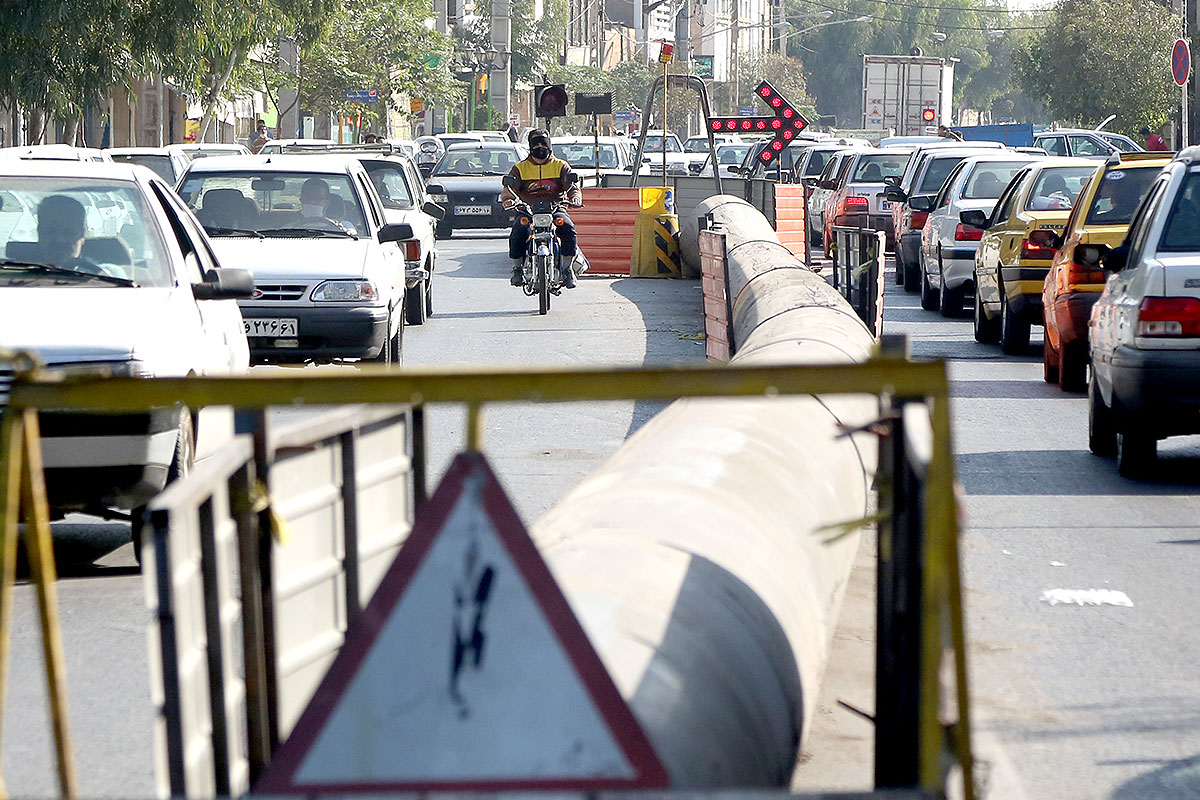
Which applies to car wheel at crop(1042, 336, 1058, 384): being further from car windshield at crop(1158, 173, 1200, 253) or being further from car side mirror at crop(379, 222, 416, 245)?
car side mirror at crop(379, 222, 416, 245)

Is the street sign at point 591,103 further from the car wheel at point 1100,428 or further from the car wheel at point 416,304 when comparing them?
the car wheel at point 1100,428

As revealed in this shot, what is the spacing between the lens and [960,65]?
154m

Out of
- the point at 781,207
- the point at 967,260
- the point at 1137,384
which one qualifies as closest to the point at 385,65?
the point at 781,207

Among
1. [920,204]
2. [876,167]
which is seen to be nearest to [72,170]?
[920,204]

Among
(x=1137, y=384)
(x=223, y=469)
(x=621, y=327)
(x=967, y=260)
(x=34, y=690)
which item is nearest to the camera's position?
(x=223, y=469)

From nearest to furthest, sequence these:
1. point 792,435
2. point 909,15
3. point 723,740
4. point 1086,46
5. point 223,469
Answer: point 223,469 → point 723,740 → point 792,435 → point 1086,46 → point 909,15

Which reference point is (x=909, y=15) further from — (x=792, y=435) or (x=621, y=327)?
(x=792, y=435)

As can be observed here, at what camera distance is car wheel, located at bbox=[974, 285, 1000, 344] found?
16.8 meters

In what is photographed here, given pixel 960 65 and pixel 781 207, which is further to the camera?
pixel 960 65

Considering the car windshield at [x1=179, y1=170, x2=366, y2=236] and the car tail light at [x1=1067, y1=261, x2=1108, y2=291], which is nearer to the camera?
the car tail light at [x1=1067, y1=261, x2=1108, y2=291]

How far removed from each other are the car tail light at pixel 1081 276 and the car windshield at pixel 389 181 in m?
9.42

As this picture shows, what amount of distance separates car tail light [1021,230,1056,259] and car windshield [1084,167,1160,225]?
839mm

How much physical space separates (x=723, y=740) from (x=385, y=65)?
173 feet

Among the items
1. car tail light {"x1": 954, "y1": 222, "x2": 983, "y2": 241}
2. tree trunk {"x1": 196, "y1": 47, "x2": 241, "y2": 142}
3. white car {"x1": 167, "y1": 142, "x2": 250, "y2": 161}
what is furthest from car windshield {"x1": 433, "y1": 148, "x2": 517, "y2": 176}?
car tail light {"x1": 954, "y1": 222, "x2": 983, "y2": 241}
